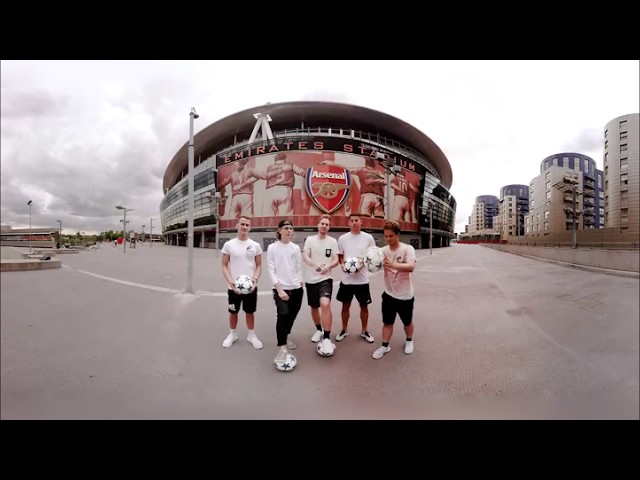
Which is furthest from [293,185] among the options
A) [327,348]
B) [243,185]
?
[327,348]

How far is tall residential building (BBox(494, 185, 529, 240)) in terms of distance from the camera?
218cm

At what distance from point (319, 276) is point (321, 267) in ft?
0.32

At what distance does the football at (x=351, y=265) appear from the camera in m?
2.02

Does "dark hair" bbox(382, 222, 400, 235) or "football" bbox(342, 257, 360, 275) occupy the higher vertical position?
"dark hair" bbox(382, 222, 400, 235)

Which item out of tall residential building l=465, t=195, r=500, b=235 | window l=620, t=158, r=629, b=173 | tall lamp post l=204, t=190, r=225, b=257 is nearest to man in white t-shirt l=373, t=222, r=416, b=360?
tall residential building l=465, t=195, r=500, b=235

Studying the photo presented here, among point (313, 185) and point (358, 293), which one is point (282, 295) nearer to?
point (358, 293)

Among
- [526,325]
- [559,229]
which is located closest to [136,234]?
[526,325]

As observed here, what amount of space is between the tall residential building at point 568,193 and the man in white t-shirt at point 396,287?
4.98ft

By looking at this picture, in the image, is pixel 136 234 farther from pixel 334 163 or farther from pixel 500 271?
pixel 500 271

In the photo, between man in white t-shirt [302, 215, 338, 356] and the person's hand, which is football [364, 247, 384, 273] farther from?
the person's hand

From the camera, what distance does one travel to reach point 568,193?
2.02 m

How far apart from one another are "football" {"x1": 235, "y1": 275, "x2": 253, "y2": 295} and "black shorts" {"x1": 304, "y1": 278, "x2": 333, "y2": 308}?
55 cm

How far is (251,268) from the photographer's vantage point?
203cm

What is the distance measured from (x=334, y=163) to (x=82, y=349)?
3.11 m
